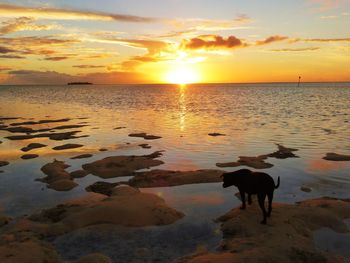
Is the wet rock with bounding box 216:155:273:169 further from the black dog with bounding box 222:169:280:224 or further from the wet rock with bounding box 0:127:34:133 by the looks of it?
the wet rock with bounding box 0:127:34:133

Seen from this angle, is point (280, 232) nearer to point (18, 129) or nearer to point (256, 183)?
point (256, 183)

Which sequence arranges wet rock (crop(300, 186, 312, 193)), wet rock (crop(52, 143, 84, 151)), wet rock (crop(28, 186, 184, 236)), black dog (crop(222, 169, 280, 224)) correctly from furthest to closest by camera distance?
wet rock (crop(52, 143, 84, 151)) → wet rock (crop(300, 186, 312, 193)) → wet rock (crop(28, 186, 184, 236)) → black dog (crop(222, 169, 280, 224))

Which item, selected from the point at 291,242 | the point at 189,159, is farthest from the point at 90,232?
the point at 189,159

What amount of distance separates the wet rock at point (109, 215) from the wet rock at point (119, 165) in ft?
20.1

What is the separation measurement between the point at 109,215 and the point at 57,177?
830 centimetres

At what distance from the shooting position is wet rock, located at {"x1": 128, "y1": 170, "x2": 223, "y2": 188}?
21266 mm

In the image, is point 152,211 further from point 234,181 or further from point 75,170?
point 75,170

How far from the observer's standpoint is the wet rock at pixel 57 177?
20703 millimetres

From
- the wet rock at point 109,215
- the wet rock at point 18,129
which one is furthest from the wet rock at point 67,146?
the wet rock at point 109,215

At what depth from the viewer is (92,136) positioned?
132 ft

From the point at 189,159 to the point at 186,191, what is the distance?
8069 millimetres

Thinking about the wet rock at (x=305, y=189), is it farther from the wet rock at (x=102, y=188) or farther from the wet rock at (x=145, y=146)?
the wet rock at (x=145, y=146)

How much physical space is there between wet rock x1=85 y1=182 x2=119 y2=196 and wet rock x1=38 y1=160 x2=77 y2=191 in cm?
116

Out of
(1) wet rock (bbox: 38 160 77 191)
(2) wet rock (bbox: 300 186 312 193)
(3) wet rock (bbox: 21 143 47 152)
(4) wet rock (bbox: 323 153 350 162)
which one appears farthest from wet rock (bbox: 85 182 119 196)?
(4) wet rock (bbox: 323 153 350 162)
